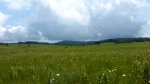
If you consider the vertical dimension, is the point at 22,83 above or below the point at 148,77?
below

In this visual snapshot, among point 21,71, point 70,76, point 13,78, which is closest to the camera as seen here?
point 70,76

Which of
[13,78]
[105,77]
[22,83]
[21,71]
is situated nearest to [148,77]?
[105,77]

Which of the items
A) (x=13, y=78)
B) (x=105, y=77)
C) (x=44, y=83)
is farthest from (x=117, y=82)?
(x=13, y=78)

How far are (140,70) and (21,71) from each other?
219 inches

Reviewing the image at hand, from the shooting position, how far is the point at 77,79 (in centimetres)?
552

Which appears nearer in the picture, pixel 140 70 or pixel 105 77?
pixel 105 77

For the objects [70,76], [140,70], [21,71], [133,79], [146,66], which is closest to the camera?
[146,66]

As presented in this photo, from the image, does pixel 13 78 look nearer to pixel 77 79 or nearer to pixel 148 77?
pixel 77 79

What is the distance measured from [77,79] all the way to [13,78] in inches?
112

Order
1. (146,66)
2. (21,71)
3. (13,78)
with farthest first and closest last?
(21,71)
(13,78)
(146,66)

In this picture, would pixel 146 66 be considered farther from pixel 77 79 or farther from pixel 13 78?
pixel 13 78

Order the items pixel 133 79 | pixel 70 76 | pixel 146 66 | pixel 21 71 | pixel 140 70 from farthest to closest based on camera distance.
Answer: pixel 21 71
pixel 70 76
pixel 133 79
pixel 140 70
pixel 146 66

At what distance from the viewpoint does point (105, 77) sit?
4.60 m

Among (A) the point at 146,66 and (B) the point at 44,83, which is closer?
(A) the point at 146,66
